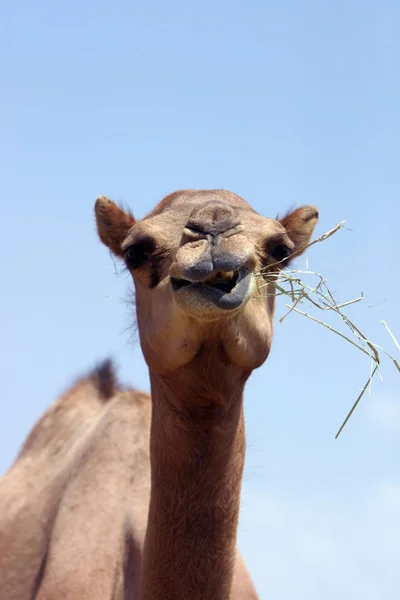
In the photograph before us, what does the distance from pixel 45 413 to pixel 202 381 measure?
3.22 meters

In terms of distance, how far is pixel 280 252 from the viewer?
6195 mm

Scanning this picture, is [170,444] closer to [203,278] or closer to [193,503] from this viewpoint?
[193,503]

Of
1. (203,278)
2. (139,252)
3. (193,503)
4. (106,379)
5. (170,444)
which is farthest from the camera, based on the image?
(106,379)

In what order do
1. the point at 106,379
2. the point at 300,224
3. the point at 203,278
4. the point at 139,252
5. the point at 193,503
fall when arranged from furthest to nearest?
the point at 106,379, the point at 300,224, the point at 139,252, the point at 193,503, the point at 203,278

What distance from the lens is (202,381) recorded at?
19.3 ft

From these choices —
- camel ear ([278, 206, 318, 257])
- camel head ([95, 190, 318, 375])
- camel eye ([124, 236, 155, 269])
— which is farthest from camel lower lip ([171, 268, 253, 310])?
camel ear ([278, 206, 318, 257])

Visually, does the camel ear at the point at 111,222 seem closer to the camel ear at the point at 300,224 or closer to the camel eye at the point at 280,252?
the camel ear at the point at 300,224

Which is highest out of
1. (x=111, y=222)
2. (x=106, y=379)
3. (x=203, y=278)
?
(x=203, y=278)

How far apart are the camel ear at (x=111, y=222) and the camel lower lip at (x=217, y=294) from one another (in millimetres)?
1741

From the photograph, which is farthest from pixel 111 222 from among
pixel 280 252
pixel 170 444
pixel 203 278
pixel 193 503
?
pixel 203 278

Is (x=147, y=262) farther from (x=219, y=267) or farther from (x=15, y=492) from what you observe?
(x=15, y=492)

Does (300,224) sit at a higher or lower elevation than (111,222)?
lower

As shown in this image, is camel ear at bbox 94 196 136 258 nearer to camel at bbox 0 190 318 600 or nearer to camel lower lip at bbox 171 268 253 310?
camel at bbox 0 190 318 600

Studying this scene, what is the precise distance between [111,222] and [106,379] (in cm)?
198
